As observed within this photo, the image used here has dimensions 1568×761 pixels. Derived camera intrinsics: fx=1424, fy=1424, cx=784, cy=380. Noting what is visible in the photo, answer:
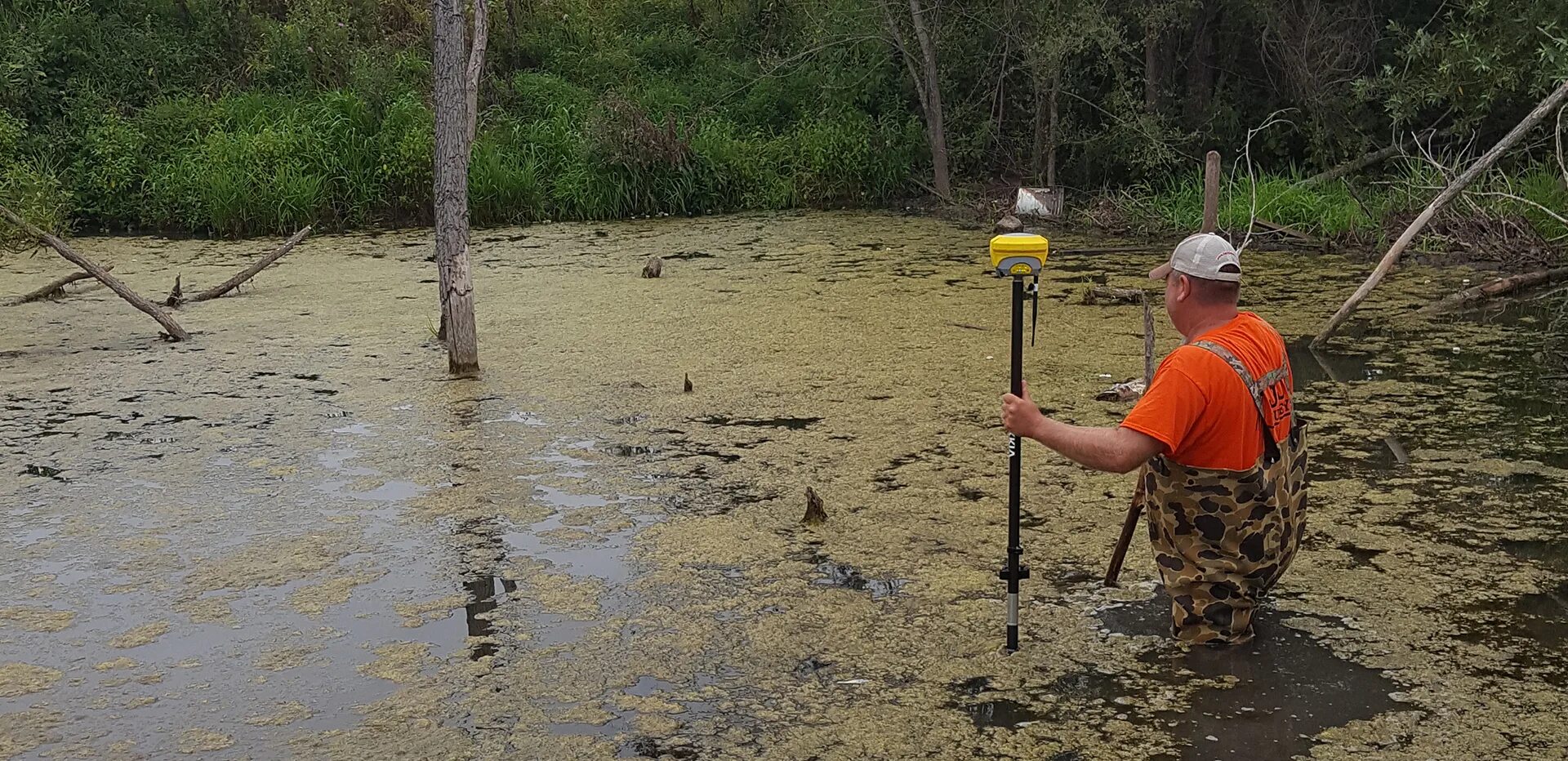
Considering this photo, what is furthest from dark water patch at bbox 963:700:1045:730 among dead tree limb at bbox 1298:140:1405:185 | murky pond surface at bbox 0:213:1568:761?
dead tree limb at bbox 1298:140:1405:185

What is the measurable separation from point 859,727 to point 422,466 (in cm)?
251

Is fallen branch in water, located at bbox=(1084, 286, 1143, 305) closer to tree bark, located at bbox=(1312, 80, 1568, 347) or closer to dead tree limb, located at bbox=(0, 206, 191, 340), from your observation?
tree bark, located at bbox=(1312, 80, 1568, 347)

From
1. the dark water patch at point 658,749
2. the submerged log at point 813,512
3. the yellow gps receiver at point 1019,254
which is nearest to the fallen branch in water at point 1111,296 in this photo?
the submerged log at point 813,512

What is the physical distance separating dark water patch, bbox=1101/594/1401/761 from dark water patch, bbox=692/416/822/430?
210 cm

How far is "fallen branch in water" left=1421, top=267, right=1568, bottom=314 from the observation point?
6777 millimetres

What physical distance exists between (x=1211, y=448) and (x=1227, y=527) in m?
0.20

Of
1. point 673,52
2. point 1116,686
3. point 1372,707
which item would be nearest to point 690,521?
point 1116,686

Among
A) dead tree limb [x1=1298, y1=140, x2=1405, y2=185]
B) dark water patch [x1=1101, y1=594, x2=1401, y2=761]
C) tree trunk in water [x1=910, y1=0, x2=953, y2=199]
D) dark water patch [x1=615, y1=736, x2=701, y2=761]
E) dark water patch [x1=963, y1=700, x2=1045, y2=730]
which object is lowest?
dark water patch [x1=615, y1=736, x2=701, y2=761]

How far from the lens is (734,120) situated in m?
14.0

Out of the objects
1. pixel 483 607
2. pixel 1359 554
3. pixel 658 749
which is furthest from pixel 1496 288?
pixel 658 749

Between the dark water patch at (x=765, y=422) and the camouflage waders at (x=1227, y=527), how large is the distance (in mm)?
2261

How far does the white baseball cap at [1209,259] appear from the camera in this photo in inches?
120

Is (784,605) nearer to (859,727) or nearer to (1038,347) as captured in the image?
(859,727)

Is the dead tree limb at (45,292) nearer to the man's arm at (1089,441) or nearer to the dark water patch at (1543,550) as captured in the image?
the man's arm at (1089,441)
